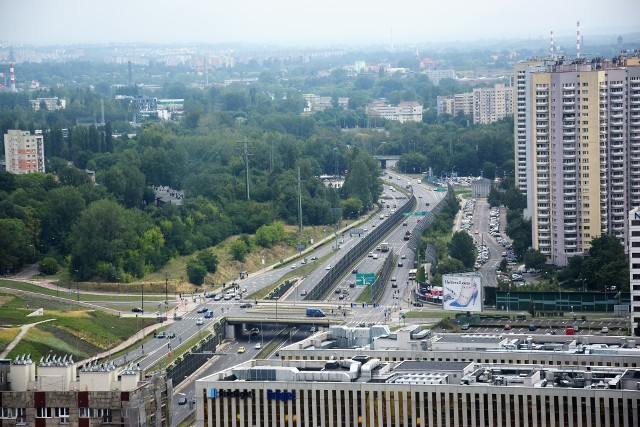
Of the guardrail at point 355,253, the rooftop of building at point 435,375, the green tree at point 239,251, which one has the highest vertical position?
the rooftop of building at point 435,375

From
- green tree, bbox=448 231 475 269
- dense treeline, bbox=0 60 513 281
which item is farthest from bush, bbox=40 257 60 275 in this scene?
green tree, bbox=448 231 475 269

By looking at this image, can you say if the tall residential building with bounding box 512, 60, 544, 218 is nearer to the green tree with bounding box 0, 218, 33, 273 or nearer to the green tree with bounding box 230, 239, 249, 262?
the green tree with bounding box 230, 239, 249, 262

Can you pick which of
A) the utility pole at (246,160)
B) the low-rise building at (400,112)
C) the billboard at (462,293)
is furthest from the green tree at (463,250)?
the low-rise building at (400,112)

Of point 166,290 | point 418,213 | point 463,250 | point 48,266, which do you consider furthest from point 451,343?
point 418,213

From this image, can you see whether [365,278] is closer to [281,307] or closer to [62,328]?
[281,307]

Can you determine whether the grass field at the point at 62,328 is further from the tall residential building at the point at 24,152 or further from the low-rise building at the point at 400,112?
the low-rise building at the point at 400,112

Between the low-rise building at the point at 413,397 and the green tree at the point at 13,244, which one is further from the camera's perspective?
the green tree at the point at 13,244
